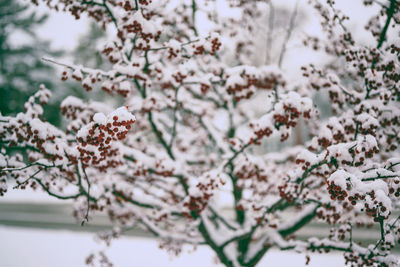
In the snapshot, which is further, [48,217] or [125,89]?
[48,217]

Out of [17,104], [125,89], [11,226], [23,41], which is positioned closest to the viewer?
[125,89]

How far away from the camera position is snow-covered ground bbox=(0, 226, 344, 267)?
8.80 metres

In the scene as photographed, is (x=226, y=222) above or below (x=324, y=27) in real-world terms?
below

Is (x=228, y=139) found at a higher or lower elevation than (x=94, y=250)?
higher

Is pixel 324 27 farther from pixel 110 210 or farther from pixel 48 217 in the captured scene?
pixel 48 217

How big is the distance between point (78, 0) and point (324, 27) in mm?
3776

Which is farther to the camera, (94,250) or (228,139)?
(94,250)

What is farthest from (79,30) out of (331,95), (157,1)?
(331,95)

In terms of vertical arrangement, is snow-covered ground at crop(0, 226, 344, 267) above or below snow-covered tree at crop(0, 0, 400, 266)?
below

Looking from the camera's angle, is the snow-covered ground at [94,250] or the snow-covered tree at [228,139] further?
the snow-covered ground at [94,250]

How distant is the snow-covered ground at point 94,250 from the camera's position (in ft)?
28.9

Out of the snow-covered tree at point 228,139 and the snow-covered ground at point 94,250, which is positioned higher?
the snow-covered tree at point 228,139

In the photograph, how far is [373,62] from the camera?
3.86 m

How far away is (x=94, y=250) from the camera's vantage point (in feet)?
32.7
